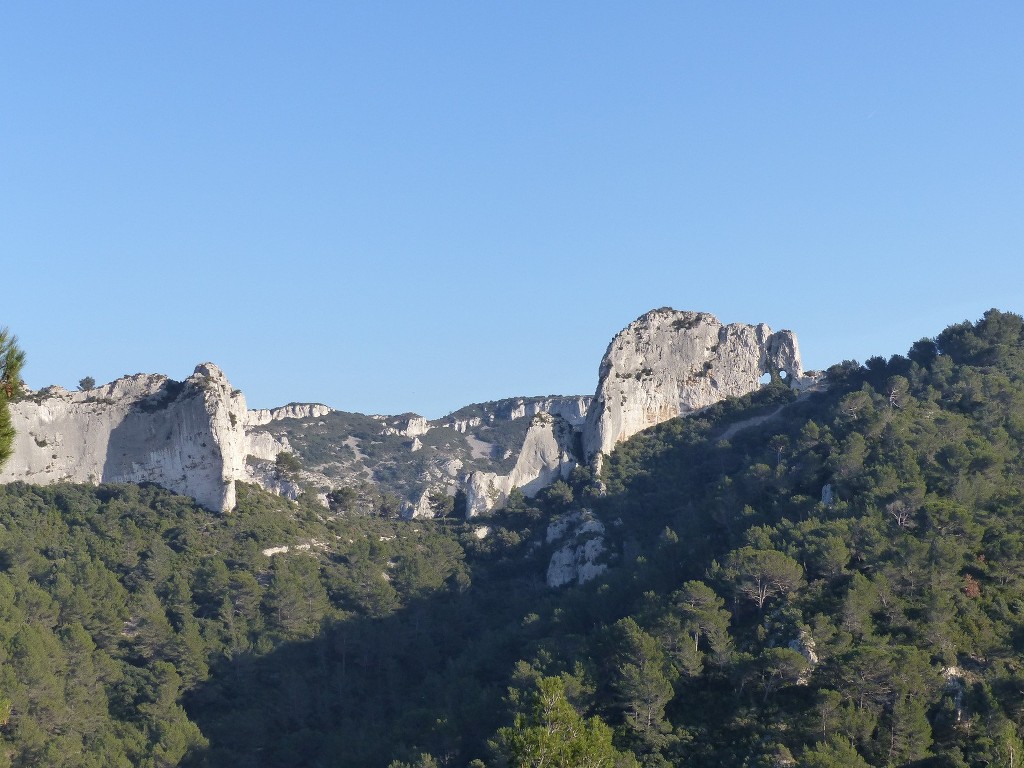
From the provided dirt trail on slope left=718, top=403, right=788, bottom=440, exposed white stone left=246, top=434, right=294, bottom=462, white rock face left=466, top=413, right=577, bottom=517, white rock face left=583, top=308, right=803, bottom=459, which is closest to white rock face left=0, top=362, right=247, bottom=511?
white rock face left=466, top=413, right=577, bottom=517

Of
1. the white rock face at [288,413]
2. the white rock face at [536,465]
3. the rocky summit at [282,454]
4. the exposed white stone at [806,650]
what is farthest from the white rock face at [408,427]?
the exposed white stone at [806,650]

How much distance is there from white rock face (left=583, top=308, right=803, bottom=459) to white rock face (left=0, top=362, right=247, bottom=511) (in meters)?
25.5

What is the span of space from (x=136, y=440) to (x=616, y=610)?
38.3 meters

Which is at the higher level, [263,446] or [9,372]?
[263,446]

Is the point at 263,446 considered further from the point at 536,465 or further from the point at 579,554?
the point at 579,554

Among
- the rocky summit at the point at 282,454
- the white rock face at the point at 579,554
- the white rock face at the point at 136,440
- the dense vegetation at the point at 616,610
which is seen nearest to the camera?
the dense vegetation at the point at 616,610

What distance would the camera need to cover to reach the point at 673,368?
296 ft

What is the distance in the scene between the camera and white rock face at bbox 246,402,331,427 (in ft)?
486

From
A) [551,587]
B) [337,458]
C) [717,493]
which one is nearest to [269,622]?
[551,587]

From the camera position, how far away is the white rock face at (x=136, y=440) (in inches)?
3172

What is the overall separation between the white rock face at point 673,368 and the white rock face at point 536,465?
1835 millimetres

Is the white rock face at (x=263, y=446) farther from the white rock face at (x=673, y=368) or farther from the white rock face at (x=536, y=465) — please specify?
the white rock face at (x=673, y=368)

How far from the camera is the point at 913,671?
43.5 meters

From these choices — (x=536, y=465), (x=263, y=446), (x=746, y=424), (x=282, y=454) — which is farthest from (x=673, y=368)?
(x=263, y=446)
